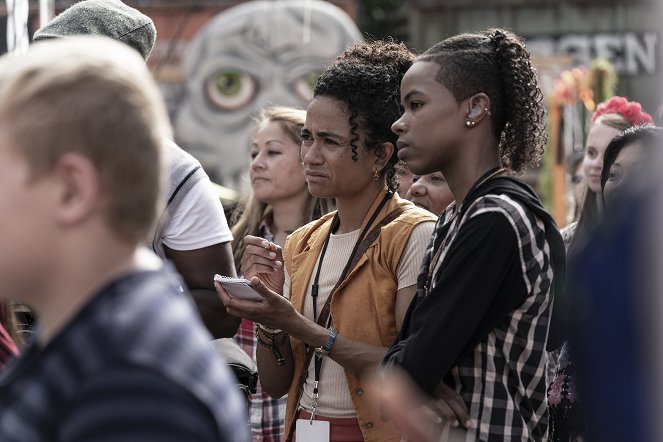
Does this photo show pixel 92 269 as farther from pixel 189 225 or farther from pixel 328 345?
pixel 328 345

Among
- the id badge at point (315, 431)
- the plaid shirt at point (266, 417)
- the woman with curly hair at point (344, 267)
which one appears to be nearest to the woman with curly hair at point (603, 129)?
the plaid shirt at point (266, 417)

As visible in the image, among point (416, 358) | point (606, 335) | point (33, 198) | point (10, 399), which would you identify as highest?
point (33, 198)

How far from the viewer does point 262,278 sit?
11.4ft

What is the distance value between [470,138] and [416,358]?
681 millimetres

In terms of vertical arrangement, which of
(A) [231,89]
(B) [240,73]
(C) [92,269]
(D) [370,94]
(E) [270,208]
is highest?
(B) [240,73]

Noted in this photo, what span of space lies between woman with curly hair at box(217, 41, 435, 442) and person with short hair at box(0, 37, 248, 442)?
162cm

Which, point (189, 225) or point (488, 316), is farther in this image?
point (189, 225)

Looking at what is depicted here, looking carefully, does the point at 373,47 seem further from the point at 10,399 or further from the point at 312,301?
the point at 10,399

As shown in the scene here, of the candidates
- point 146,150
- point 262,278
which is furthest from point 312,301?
point 146,150

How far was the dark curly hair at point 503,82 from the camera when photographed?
3.04 m

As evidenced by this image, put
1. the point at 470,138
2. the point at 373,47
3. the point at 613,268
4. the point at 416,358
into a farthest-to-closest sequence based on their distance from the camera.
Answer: the point at 373,47 < the point at 470,138 < the point at 416,358 < the point at 613,268

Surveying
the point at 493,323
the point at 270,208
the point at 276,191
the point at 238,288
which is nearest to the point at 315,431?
the point at 238,288

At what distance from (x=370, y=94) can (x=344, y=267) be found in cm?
63

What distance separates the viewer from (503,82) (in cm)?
308
